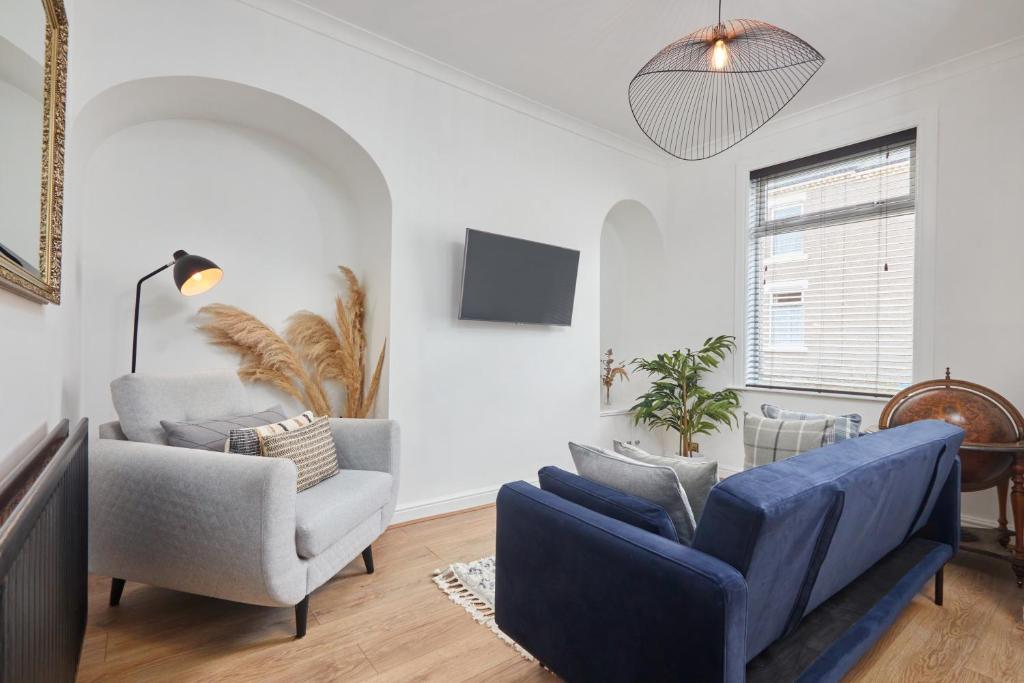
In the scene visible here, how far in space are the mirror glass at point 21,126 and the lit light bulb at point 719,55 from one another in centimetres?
211

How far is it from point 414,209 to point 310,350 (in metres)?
1.05

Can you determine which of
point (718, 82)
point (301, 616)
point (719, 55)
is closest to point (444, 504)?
point (301, 616)

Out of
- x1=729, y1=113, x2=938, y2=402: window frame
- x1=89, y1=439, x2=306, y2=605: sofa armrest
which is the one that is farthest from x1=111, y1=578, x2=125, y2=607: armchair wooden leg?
x1=729, y1=113, x2=938, y2=402: window frame

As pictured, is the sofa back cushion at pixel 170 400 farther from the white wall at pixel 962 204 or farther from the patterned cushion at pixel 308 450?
the white wall at pixel 962 204

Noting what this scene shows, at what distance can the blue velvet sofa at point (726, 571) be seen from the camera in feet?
3.42

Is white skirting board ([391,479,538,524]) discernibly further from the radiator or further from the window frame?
the window frame

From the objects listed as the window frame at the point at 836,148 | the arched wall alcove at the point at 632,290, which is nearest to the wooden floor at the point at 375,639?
the window frame at the point at 836,148

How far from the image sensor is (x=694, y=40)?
1.98 meters

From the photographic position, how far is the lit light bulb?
1.96 metres

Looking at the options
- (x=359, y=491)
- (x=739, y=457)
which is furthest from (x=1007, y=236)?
(x=359, y=491)

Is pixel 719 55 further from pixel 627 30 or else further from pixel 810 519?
pixel 810 519

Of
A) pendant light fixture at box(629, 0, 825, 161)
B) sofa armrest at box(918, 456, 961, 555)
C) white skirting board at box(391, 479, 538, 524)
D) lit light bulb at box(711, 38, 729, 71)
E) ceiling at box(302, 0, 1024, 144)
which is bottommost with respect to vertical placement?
white skirting board at box(391, 479, 538, 524)

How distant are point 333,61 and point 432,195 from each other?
0.86 metres

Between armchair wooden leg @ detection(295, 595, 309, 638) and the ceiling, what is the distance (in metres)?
2.74
